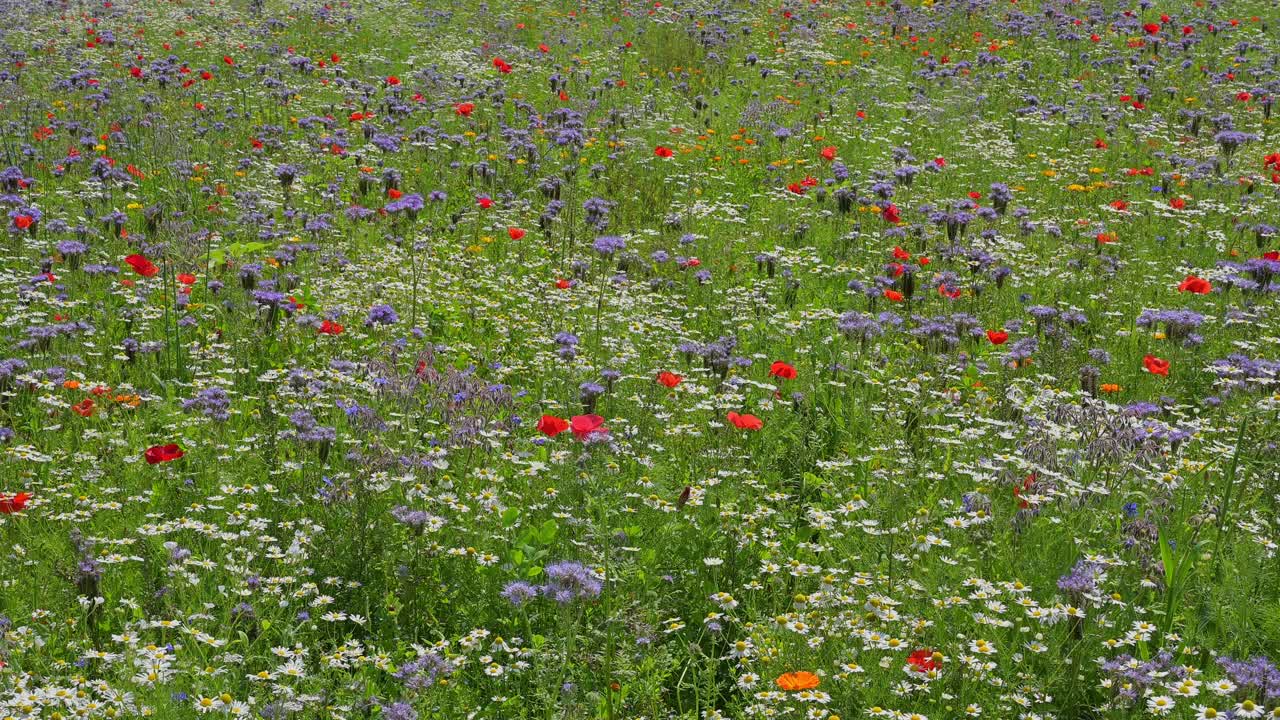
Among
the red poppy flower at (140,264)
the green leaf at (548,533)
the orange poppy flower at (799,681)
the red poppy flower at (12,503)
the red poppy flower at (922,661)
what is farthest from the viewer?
the red poppy flower at (140,264)

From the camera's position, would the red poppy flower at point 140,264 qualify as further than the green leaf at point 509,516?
Yes

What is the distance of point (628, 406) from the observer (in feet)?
16.2

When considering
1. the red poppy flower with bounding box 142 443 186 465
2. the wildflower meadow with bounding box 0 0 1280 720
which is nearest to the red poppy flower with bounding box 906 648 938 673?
the wildflower meadow with bounding box 0 0 1280 720

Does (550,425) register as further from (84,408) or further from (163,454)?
(84,408)

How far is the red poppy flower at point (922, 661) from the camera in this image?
→ 287cm

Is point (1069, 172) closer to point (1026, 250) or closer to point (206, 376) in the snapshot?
point (1026, 250)

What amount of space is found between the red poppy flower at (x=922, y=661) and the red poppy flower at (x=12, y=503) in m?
3.06

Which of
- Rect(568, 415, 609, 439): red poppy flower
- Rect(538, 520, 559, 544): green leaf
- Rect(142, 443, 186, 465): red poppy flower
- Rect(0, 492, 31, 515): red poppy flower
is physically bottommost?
Rect(538, 520, 559, 544): green leaf

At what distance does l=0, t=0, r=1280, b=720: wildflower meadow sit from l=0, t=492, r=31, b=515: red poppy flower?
11 centimetres

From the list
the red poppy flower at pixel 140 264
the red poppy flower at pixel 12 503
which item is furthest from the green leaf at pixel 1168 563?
the red poppy flower at pixel 140 264

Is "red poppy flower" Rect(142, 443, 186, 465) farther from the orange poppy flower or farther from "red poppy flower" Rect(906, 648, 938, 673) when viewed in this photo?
"red poppy flower" Rect(906, 648, 938, 673)

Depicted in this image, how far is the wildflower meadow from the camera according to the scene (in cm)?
313

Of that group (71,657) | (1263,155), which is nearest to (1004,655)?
(71,657)

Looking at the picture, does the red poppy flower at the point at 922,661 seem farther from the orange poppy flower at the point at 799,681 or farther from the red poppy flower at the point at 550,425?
the red poppy flower at the point at 550,425
